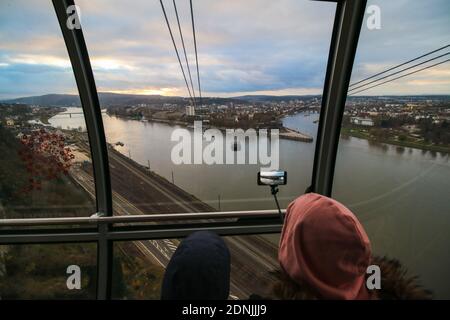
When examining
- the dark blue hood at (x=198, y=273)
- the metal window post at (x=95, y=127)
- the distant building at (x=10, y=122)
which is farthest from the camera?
the distant building at (x=10, y=122)

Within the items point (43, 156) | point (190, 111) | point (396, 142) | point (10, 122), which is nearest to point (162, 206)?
point (190, 111)

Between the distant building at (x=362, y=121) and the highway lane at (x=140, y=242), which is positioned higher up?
the distant building at (x=362, y=121)

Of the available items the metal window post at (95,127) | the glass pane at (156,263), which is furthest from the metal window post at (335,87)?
the metal window post at (95,127)

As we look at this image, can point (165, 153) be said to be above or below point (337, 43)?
below

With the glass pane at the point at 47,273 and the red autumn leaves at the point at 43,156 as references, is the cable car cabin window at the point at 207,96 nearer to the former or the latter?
the red autumn leaves at the point at 43,156

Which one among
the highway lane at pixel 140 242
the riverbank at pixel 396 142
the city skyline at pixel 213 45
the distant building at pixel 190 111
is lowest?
the highway lane at pixel 140 242

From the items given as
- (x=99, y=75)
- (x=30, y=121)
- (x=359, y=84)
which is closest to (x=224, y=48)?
(x=99, y=75)

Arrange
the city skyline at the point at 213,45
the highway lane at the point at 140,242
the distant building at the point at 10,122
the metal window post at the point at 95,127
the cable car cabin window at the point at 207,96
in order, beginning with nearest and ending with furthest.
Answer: the metal window post at the point at 95,127 < the city skyline at the point at 213,45 < the cable car cabin window at the point at 207,96 < the distant building at the point at 10,122 < the highway lane at the point at 140,242

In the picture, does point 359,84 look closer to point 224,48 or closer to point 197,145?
point 224,48
